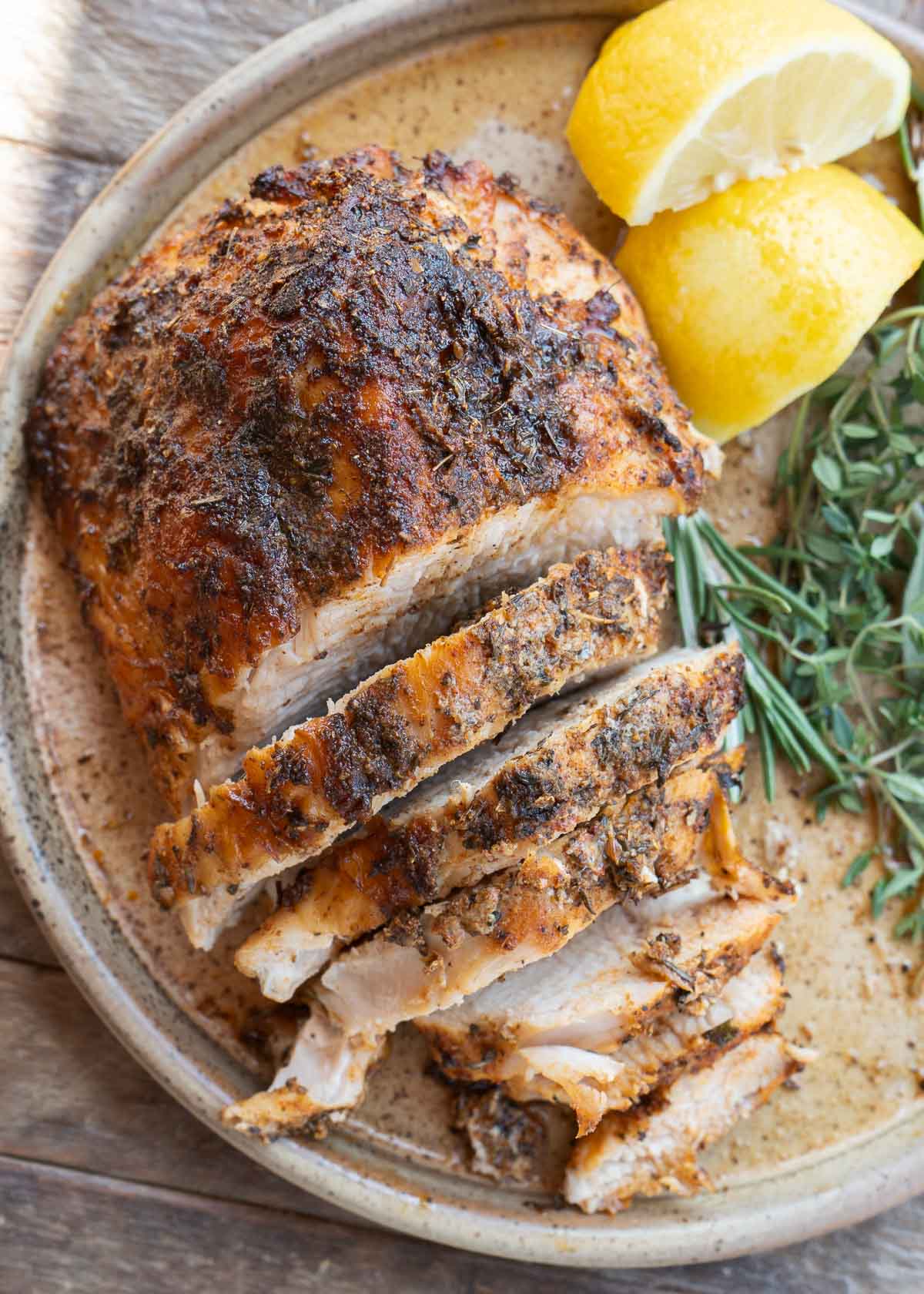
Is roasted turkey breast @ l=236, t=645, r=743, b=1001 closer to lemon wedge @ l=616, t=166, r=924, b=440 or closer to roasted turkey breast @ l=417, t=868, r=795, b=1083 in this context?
roasted turkey breast @ l=417, t=868, r=795, b=1083

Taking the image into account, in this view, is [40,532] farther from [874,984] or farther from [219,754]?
[874,984]

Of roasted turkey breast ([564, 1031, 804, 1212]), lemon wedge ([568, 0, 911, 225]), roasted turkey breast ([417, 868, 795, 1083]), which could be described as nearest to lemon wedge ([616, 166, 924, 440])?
lemon wedge ([568, 0, 911, 225])

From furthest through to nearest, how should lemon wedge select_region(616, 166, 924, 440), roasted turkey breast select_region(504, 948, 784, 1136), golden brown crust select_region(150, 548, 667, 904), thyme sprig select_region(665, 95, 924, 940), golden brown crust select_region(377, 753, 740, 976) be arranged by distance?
1. thyme sprig select_region(665, 95, 924, 940)
2. lemon wedge select_region(616, 166, 924, 440)
3. roasted turkey breast select_region(504, 948, 784, 1136)
4. golden brown crust select_region(377, 753, 740, 976)
5. golden brown crust select_region(150, 548, 667, 904)

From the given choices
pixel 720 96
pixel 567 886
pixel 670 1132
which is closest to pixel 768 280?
pixel 720 96

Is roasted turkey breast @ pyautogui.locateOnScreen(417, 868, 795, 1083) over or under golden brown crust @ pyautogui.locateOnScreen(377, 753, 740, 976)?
under

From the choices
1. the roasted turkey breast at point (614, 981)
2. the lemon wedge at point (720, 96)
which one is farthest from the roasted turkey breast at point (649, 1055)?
the lemon wedge at point (720, 96)

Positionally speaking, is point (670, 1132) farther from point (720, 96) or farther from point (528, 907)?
point (720, 96)

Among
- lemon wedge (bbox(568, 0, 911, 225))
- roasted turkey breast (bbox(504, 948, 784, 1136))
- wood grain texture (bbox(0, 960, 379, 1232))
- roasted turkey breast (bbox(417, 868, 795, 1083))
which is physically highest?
lemon wedge (bbox(568, 0, 911, 225))

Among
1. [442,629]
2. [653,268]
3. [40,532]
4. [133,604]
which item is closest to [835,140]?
[653,268]
